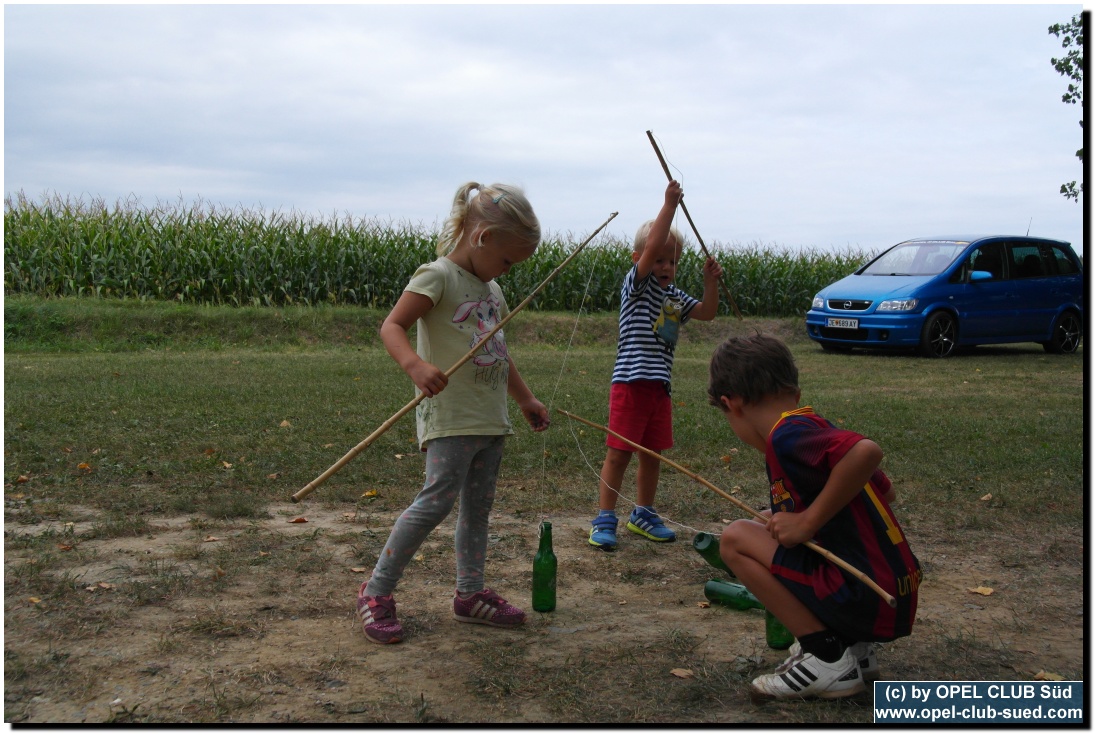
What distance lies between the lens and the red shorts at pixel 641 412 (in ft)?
16.6

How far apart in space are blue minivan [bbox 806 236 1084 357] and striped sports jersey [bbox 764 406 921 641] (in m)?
12.5

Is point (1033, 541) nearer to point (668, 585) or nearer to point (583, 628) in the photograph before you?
point (668, 585)

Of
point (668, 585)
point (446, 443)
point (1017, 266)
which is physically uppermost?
point (1017, 266)

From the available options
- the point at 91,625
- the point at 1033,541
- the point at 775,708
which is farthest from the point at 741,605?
the point at 91,625

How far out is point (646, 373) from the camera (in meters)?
5.03

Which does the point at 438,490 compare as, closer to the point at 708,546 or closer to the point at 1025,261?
the point at 708,546

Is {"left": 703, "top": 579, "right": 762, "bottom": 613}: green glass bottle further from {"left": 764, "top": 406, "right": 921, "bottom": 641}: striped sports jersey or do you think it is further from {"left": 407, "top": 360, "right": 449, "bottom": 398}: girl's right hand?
{"left": 407, "top": 360, "right": 449, "bottom": 398}: girl's right hand

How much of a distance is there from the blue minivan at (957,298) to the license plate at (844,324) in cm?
2

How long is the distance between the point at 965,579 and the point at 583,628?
1.85 m

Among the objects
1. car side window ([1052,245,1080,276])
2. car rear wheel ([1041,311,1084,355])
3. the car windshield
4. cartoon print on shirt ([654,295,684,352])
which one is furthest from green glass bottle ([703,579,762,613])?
car side window ([1052,245,1080,276])

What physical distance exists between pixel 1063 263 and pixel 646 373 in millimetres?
14246

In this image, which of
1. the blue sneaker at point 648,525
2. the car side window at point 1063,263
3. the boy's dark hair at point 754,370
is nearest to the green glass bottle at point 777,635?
the boy's dark hair at point 754,370

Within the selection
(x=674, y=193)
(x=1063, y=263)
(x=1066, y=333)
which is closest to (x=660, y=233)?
(x=674, y=193)

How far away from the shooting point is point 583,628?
383cm
